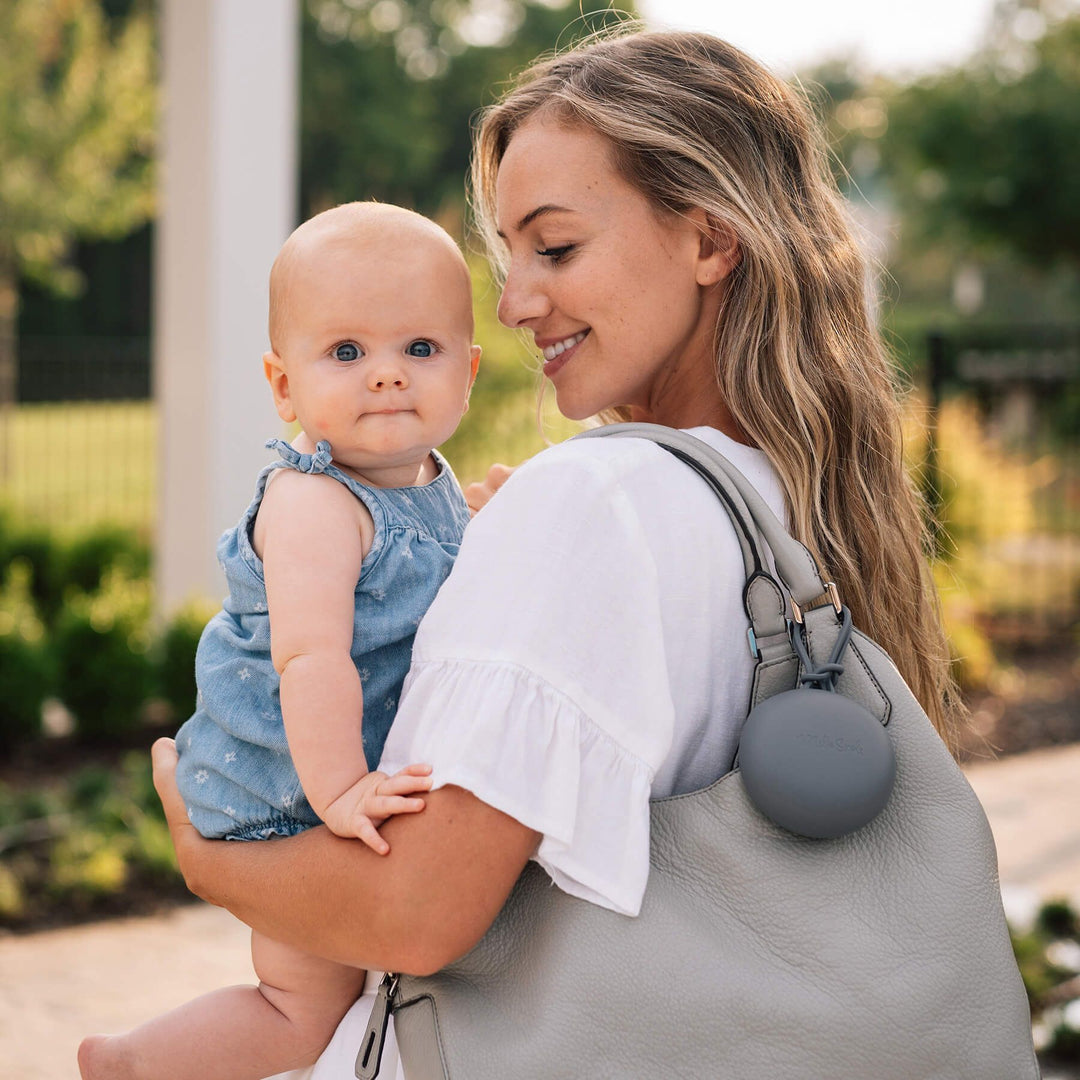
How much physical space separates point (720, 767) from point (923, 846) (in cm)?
23

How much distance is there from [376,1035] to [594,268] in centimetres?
93

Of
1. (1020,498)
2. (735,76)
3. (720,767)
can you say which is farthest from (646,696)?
(1020,498)

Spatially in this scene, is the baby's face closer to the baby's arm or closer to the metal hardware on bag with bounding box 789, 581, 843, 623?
the baby's arm

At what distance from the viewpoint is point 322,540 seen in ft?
4.64

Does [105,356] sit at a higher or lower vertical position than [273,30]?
lower

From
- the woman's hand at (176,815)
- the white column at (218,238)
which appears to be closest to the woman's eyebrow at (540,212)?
the woman's hand at (176,815)

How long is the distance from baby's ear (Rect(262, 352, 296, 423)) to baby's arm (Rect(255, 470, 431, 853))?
0.16 m

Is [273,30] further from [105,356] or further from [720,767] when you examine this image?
[105,356]

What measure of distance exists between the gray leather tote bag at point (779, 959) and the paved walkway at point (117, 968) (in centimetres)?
255

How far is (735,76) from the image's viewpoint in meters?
1.66

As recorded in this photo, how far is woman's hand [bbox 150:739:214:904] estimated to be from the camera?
1533 mm

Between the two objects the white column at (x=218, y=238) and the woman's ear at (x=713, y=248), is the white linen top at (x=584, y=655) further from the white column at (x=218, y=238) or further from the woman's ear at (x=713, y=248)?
the white column at (x=218, y=238)

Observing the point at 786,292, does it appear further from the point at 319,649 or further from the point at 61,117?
the point at 61,117

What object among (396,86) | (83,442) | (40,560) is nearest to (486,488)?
(40,560)
